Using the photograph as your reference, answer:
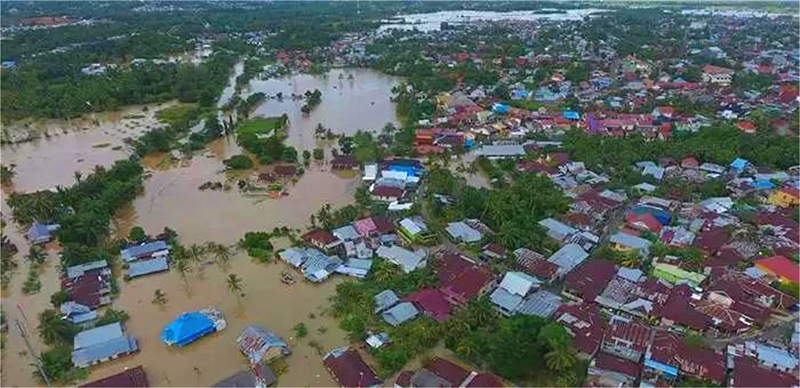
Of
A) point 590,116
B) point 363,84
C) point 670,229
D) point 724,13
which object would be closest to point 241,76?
point 363,84

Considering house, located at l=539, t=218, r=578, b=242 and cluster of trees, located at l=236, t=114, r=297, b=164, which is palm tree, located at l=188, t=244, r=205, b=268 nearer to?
cluster of trees, located at l=236, t=114, r=297, b=164

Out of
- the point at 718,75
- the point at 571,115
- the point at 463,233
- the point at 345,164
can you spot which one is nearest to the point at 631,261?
the point at 463,233

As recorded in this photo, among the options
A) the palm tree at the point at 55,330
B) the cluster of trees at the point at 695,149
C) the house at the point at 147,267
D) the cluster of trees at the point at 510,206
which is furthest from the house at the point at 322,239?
the cluster of trees at the point at 695,149

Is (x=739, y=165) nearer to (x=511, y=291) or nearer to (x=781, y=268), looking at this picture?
(x=781, y=268)

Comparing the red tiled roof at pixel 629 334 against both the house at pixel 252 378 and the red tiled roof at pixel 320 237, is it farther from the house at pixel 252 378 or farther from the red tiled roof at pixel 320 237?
the red tiled roof at pixel 320 237

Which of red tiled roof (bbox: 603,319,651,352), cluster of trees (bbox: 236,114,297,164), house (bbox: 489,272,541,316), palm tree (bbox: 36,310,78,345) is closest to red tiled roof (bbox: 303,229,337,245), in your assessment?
house (bbox: 489,272,541,316)

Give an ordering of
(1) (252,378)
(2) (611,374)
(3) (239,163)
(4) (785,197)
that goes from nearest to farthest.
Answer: (2) (611,374) < (1) (252,378) < (4) (785,197) < (3) (239,163)

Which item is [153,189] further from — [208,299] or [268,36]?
[268,36]
